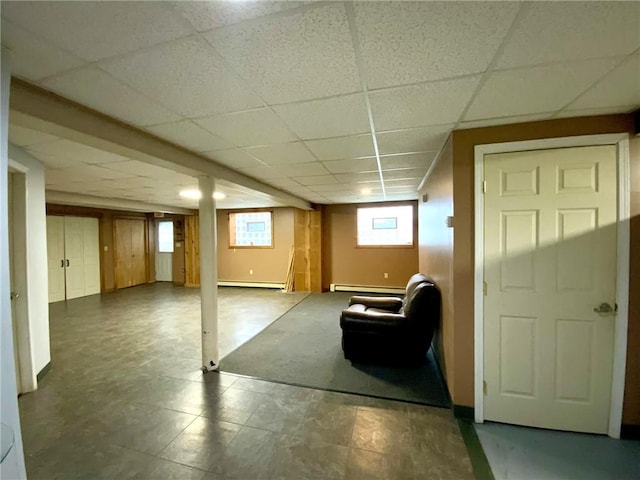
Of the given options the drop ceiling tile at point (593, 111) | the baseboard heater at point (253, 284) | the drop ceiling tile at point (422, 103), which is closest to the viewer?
the drop ceiling tile at point (422, 103)

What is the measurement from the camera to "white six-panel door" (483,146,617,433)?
73.4 inches

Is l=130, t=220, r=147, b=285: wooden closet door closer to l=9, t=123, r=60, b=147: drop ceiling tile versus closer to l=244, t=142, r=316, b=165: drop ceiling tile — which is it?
l=9, t=123, r=60, b=147: drop ceiling tile

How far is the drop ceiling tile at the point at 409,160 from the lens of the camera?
271 cm

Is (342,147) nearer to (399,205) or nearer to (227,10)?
(227,10)

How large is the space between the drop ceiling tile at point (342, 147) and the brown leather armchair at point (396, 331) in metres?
1.55

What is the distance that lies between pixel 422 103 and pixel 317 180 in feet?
7.63

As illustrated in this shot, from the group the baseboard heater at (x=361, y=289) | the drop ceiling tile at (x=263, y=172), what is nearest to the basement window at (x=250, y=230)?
the baseboard heater at (x=361, y=289)

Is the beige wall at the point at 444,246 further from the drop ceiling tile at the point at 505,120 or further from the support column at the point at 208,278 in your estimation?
the support column at the point at 208,278

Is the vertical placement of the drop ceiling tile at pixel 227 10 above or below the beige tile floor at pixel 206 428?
above

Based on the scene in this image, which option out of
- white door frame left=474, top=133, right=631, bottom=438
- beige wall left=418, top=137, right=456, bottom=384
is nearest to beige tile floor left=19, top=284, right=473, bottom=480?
beige wall left=418, top=137, right=456, bottom=384

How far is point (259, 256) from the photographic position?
24.7 ft

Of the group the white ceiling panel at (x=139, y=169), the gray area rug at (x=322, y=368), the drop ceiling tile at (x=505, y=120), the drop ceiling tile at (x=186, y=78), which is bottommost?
the gray area rug at (x=322, y=368)

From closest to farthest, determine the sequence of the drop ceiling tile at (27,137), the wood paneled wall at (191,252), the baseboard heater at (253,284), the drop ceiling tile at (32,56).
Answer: the drop ceiling tile at (32,56)
the drop ceiling tile at (27,137)
the baseboard heater at (253,284)
the wood paneled wall at (191,252)

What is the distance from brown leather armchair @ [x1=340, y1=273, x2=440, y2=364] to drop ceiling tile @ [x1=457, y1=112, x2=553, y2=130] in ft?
5.18
